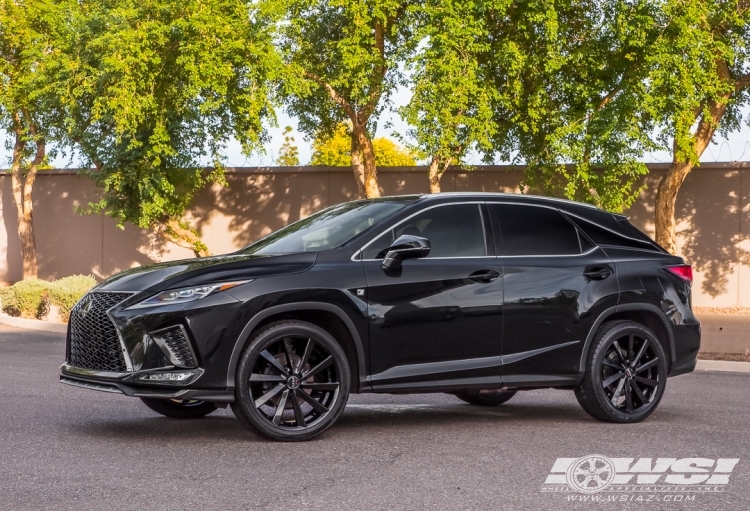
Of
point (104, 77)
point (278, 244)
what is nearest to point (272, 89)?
point (104, 77)

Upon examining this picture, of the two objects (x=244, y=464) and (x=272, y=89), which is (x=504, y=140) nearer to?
(x=272, y=89)

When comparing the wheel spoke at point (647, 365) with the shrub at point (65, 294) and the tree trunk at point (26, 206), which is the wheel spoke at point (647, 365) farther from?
the tree trunk at point (26, 206)

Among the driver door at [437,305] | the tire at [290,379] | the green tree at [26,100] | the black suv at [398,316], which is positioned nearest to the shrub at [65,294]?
the green tree at [26,100]

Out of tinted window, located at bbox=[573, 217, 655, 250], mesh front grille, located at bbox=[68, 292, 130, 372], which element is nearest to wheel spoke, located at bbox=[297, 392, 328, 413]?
mesh front grille, located at bbox=[68, 292, 130, 372]

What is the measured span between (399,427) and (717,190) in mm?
20866

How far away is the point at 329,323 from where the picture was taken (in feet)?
25.7

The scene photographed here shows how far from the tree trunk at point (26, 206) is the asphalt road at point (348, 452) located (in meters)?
21.4

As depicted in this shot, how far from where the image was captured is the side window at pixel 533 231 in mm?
8680

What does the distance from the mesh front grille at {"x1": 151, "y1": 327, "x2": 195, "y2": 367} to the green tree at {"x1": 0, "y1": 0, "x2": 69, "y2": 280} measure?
22.0 metres

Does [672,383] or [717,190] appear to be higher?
[717,190]

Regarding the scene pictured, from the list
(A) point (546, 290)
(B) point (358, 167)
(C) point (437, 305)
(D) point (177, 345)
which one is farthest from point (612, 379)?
(B) point (358, 167)

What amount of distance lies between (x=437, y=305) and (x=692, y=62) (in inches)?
614

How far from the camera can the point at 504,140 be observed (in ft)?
85.6

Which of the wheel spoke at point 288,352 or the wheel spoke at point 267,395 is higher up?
the wheel spoke at point 288,352
